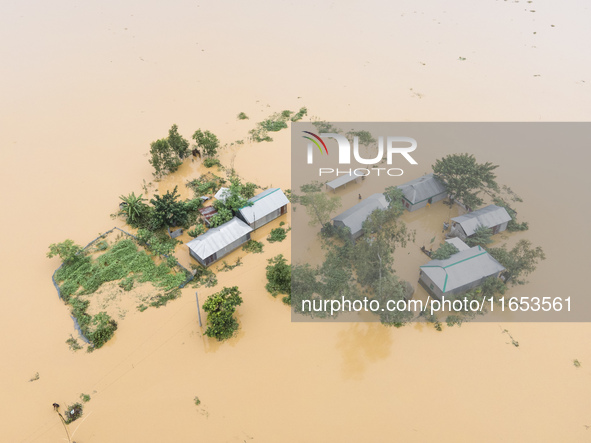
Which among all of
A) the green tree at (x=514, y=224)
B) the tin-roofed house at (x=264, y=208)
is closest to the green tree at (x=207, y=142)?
the tin-roofed house at (x=264, y=208)

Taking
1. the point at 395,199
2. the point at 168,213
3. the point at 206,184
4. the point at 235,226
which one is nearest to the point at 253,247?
the point at 235,226

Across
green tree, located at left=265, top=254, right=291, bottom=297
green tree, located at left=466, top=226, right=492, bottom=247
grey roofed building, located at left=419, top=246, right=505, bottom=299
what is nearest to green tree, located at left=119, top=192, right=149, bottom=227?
green tree, located at left=265, top=254, right=291, bottom=297

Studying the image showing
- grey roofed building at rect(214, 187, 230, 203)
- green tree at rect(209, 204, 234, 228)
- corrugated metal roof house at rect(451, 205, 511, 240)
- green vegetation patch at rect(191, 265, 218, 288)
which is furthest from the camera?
grey roofed building at rect(214, 187, 230, 203)

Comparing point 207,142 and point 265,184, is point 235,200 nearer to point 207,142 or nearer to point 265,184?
point 265,184

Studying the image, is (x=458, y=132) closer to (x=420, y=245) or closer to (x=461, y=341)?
(x=420, y=245)

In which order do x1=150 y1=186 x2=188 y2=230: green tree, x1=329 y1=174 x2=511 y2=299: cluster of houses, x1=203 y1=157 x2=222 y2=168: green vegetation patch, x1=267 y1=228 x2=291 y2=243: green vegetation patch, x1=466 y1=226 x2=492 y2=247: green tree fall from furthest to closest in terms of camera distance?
x1=203 y1=157 x2=222 y2=168: green vegetation patch, x1=267 y1=228 x2=291 y2=243: green vegetation patch, x1=150 y1=186 x2=188 y2=230: green tree, x1=466 y1=226 x2=492 y2=247: green tree, x1=329 y1=174 x2=511 y2=299: cluster of houses

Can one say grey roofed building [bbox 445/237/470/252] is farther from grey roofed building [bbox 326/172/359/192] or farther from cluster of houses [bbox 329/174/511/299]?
grey roofed building [bbox 326/172/359/192]
